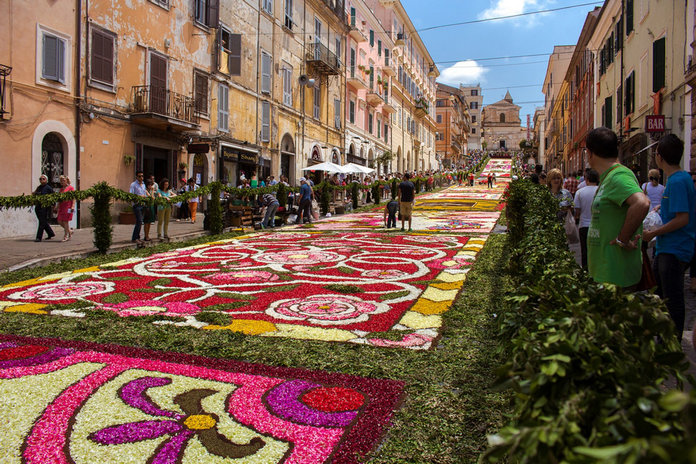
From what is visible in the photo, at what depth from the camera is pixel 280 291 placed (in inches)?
262

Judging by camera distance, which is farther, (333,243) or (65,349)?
(333,243)

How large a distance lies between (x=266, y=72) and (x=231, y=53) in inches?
127

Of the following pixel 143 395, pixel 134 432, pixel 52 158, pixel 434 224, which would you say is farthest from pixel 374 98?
pixel 134 432

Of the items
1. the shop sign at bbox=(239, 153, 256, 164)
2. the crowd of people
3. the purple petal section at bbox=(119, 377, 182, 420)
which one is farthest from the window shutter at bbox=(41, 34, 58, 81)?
the crowd of people

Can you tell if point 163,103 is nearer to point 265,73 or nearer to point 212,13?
point 212,13

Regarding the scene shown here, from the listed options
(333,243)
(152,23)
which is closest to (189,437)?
(333,243)

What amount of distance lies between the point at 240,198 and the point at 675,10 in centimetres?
1325

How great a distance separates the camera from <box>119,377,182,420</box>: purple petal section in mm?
3004

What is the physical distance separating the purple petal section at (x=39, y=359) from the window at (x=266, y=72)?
22.0 m

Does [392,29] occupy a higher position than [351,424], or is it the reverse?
[392,29]

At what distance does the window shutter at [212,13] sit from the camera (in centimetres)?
2042

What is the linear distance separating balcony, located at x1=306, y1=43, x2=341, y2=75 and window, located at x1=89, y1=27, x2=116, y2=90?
584 inches

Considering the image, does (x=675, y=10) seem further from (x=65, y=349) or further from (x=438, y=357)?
(x=65, y=349)

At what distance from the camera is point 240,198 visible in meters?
15.5
